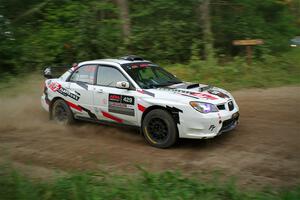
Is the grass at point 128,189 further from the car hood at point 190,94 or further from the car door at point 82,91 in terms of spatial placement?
the car door at point 82,91

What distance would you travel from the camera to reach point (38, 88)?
1466 cm

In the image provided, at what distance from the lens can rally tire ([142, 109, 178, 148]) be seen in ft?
26.0

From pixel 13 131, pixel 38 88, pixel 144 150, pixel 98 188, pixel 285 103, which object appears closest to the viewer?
pixel 98 188

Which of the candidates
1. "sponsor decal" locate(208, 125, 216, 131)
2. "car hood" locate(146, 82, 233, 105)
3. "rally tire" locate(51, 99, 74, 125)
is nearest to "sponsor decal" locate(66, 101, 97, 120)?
"rally tire" locate(51, 99, 74, 125)

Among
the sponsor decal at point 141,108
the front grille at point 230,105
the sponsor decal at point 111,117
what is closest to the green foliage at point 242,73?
the front grille at point 230,105

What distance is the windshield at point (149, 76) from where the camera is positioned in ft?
28.6

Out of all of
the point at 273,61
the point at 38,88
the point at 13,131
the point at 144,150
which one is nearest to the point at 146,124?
the point at 144,150

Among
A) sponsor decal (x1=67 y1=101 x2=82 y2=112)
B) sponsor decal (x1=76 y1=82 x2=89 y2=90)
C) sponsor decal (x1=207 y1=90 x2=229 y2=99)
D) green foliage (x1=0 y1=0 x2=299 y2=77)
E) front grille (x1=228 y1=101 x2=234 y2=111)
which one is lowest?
sponsor decal (x1=67 y1=101 x2=82 y2=112)

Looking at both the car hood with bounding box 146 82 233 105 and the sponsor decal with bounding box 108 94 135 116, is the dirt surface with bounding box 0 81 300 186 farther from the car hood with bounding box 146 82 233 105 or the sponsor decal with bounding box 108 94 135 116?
the car hood with bounding box 146 82 233 105

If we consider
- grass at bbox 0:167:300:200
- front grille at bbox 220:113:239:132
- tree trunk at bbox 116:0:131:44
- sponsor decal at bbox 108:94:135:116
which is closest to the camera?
grass at bbox 0:167:300:200

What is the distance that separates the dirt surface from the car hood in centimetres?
91

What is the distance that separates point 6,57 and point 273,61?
36.1 ft

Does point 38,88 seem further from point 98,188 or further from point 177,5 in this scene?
point 98,188

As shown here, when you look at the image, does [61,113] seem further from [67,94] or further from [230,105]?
[230,105]
